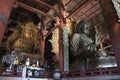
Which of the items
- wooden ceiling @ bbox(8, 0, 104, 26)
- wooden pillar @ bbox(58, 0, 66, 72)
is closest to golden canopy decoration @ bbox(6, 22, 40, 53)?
wooden ceiling @ bbox(8, 0, 104, 26)

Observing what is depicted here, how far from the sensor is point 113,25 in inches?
98.7

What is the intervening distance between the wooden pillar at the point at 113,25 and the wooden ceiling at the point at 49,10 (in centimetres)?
571

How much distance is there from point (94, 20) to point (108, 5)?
866 centimetres

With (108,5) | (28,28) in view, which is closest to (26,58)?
(28,28)

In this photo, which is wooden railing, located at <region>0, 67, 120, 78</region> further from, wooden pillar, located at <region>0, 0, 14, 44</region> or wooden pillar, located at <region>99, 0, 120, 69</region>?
wooden pillar, located at <region>0, 0, 14, 44</region>

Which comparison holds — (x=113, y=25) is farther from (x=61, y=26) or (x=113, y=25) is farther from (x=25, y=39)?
(x=25, y=39)

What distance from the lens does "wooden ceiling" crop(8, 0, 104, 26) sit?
30.0 feet

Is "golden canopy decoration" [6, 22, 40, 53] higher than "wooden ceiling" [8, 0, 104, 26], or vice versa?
"wooden ceiling" [8, 0, 104, 26]

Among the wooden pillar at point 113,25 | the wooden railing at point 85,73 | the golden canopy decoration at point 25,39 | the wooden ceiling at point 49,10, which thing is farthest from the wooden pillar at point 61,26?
the wooden pillar at point 113,25

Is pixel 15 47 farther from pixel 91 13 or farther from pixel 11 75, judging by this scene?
pixel 91 13

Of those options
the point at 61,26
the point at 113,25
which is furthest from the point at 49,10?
the point at 113,25

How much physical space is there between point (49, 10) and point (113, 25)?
8.33 meters

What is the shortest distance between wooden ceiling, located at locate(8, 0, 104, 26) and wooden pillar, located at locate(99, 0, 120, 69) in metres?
5.71

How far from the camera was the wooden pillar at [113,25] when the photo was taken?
230cm
